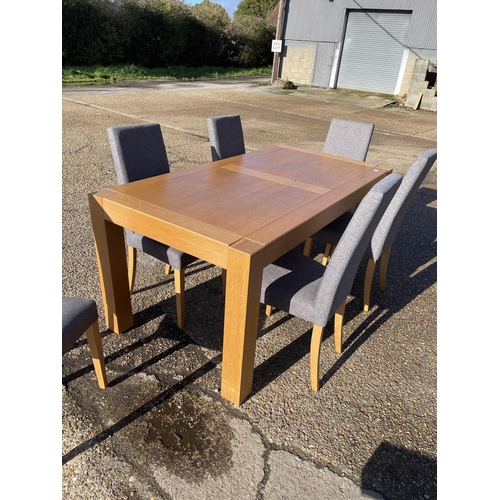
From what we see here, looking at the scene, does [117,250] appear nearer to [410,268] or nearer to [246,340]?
[246,340]

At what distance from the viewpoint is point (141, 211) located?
1.75 meters

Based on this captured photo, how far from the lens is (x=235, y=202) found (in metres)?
1.97

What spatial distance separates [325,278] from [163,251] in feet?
3.00

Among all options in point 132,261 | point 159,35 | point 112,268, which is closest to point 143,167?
point 132,261

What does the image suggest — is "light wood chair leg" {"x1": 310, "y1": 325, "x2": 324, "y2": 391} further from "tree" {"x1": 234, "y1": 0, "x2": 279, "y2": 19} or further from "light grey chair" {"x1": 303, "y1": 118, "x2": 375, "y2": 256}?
"tree" {"x1": 234, "y1": 0, "x2": 279, "y2": 19}

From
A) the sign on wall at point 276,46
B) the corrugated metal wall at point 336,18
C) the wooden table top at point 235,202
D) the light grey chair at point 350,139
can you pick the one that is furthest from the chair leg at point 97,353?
the sign on wall at point 276,46

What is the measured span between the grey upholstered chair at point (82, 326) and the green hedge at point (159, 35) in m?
14.3

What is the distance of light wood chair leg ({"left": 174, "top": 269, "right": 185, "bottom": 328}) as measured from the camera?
2.13m

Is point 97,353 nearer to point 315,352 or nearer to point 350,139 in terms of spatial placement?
point 315,352

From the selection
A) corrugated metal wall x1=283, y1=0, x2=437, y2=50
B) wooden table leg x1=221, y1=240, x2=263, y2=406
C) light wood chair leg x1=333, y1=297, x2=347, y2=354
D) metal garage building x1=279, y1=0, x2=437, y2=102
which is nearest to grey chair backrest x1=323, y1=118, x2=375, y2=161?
light wood chair leg x1=333, y1=297, x2=347, y2=354

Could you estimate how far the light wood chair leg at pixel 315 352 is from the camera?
1802 mm

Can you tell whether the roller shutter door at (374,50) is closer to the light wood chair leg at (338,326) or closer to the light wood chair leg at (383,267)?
the light wood chair leg at (383,267)
